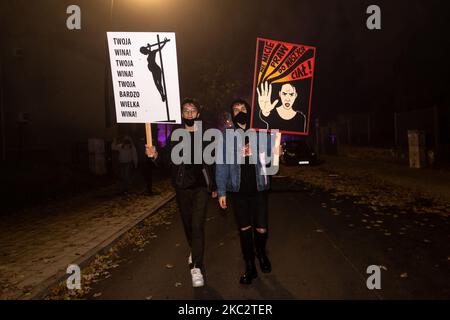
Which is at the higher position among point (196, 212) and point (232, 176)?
point (232, 176)

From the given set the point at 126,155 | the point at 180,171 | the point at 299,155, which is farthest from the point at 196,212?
the point at 299,155

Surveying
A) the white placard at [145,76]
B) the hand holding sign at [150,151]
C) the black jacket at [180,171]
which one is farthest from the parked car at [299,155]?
the white placard at [145,76]

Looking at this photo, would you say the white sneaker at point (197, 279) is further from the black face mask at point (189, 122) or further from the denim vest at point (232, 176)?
the black face mask at point (189, 122)

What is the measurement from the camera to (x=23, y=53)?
21.7 metres

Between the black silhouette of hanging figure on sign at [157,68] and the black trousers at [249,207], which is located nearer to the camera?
the black silhouette of hanging figure on sign at [157,68]

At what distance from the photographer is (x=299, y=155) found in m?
23.7

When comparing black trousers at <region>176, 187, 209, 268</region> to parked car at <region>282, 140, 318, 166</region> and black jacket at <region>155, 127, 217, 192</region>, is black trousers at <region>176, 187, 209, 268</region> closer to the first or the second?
black jacket at <region>155, 127, 217, 192</region>

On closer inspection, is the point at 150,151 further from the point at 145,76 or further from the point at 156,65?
the point at 156,65

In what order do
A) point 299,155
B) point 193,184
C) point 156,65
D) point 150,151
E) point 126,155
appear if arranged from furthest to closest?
point 299,155 < point 126,155 < point 193,184 < point 150,151 < point 156,65

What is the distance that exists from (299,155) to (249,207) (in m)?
19.4

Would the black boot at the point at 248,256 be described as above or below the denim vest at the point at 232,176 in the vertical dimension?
below

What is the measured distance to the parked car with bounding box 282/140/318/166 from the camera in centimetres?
2367

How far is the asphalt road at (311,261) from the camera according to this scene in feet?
14.7

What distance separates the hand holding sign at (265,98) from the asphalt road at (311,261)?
4.50ft
